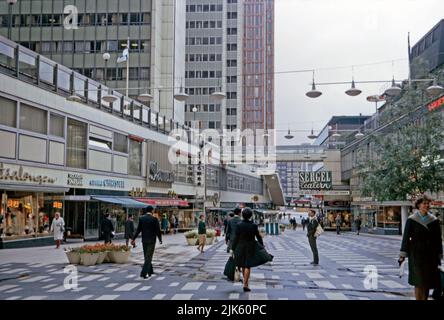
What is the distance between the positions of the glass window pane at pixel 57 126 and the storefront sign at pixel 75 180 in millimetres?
2265

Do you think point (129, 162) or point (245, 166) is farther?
point (245, 166)

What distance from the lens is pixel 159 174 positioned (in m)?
39.2

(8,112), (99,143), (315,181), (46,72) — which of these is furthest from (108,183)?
(315,181)

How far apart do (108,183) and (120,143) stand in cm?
346

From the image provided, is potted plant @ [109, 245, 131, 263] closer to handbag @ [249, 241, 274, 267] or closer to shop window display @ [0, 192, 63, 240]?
handbag @ [249, 241, 274, 267]

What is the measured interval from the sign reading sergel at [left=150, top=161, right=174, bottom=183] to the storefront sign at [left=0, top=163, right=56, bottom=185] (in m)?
13.3

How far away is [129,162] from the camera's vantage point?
113ft

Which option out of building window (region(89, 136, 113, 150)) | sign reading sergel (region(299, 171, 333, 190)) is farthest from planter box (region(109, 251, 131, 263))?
sign reading sergel (region(299, 171, 333, 190))

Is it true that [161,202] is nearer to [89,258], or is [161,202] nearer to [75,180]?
[75,180]

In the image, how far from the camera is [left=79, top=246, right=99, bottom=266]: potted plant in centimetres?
1443

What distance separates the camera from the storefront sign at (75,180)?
87.4 feet
